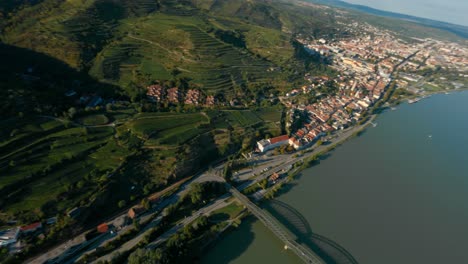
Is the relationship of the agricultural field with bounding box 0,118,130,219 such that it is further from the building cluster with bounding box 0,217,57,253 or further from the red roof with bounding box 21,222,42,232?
the building cluster with bounding box 0,217,57,253

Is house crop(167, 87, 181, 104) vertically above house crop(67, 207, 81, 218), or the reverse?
house crop(167, 87, 181, 104)

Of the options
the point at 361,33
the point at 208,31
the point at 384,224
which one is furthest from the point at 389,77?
the point at 361,33

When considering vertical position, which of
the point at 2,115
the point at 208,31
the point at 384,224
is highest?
the point at 208,31

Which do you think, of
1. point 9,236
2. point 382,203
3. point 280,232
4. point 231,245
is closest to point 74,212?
point 9,236

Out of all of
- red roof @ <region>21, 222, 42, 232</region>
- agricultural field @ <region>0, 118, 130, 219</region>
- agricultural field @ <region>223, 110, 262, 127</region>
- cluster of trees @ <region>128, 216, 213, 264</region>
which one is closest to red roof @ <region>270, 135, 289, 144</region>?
agricultural field @ <region>223, 110, 262, 127</region>

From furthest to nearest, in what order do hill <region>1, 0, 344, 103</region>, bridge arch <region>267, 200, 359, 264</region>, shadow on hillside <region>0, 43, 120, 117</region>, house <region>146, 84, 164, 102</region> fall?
hill <region>1, 0, 344, 103</region> → house <region>146, 84, 164, 102</region> → shadow on hillside <region>0, 43, 120, 117</region> → bridge arch <region>267, 200, 359, 264</region>

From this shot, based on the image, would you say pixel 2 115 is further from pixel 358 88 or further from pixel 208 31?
pixel 358 88

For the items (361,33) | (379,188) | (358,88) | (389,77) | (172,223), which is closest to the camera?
(172,223)

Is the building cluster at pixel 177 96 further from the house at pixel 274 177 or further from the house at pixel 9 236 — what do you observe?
the house at pixel 9 236
